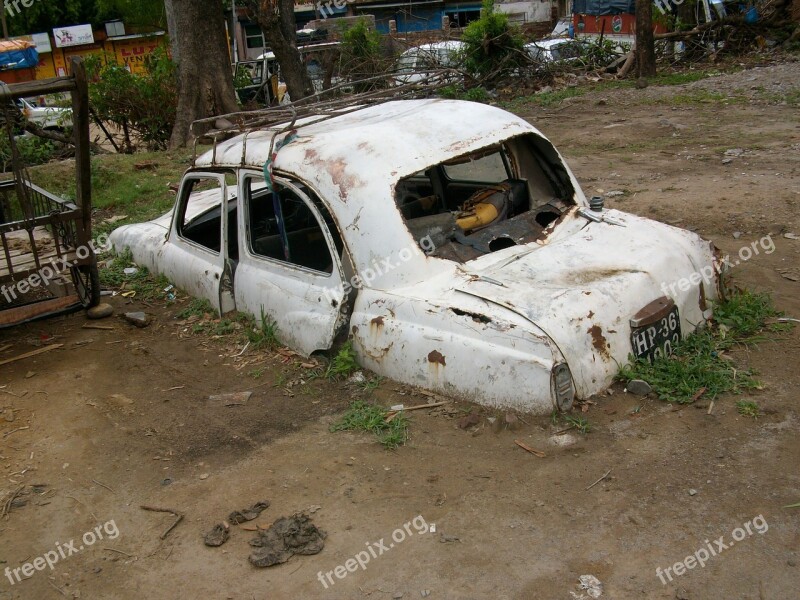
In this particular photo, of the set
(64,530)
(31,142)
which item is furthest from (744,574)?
(31,142)

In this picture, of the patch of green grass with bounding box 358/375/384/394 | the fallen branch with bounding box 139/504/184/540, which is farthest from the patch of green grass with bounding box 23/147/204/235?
the fallen branch with bounding box 139/504/184/540

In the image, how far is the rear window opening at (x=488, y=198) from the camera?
4387 millimetres

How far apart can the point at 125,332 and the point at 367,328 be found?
106 inches

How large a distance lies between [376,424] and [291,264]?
126 centimetres

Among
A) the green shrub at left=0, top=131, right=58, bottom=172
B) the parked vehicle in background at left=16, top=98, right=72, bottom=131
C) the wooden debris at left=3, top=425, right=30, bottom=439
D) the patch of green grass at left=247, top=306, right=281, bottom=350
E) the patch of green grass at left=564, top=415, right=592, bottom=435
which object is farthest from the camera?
the parked vehicle in background at left=16, top=98, right=72, bottom=131

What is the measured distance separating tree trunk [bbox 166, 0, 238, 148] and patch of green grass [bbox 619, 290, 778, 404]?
34.7 feet

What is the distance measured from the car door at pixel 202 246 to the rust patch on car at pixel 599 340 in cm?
267

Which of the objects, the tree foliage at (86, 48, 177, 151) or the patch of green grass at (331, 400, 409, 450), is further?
the tree foliage at (86, 48, 177, 151)

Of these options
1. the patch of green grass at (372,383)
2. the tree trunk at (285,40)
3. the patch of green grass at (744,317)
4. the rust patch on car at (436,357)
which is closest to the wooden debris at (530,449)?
the rust patch on car at (436,357)

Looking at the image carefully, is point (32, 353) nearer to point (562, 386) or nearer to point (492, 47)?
point (562, 386)

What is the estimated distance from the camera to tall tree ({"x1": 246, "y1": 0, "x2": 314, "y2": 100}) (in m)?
13.8

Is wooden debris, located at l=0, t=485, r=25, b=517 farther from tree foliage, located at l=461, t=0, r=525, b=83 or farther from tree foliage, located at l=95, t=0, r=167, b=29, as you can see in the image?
tree foliage, located at l=95, t=0, r=167, b=29

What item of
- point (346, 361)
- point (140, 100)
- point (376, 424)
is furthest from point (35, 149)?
point (376, 424)

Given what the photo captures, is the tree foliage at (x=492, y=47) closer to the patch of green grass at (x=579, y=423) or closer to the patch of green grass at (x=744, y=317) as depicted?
the patch of green grass at (x=744, y=317)
